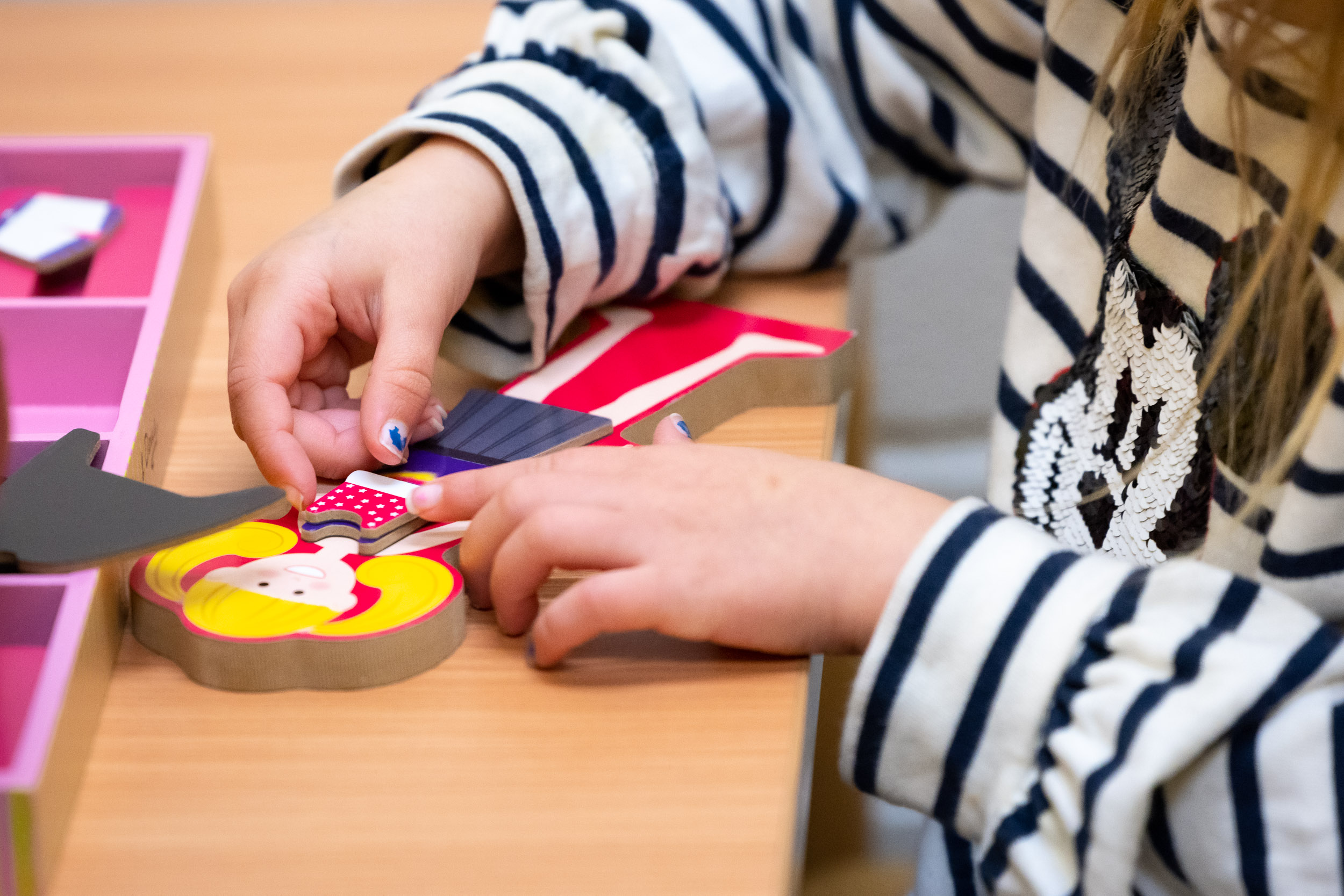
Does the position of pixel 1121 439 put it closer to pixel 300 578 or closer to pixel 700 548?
pixel 700 548

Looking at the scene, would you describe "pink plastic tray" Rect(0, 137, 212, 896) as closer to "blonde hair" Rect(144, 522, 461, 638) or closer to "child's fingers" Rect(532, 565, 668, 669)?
"blonde hair" Rect(144, 522, 461, 638)

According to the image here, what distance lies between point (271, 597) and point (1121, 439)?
1.18ft

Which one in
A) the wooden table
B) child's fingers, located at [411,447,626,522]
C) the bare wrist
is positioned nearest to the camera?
the wooden table

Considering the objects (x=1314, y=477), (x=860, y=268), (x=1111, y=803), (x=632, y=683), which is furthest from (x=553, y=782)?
(x=860, y=268)

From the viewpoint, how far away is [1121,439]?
564mm

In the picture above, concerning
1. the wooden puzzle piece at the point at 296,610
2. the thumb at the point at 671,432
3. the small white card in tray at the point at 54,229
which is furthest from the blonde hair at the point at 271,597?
the small white card in tray at the point at 54,229

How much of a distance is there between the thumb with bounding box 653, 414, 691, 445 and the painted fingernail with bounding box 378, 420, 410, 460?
10 centimetres

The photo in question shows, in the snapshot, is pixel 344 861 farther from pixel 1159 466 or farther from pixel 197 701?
pixel 1159 466

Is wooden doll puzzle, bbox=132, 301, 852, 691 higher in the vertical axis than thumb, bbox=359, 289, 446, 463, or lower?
lower

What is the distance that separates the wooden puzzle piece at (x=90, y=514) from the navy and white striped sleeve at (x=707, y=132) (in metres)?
0.19

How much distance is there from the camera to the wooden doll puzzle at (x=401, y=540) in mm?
419

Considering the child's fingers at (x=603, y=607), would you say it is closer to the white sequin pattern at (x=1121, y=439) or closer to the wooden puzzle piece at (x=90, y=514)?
the wooden puzzle piece at (x=90, y=514)

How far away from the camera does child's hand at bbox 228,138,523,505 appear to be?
0.50 metres

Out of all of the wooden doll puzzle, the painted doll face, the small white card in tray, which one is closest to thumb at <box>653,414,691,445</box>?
the wooden doll puzzle
